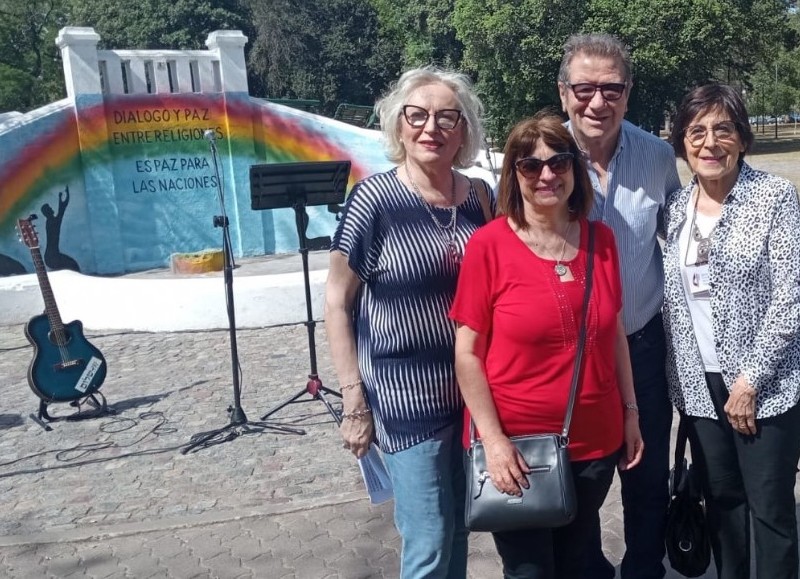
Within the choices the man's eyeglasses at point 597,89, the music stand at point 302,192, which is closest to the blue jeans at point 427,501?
the man's eyeglasses at point 597,89

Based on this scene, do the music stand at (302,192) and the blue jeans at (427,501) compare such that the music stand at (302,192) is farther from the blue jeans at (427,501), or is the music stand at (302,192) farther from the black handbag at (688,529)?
the blue jeans at (427,501)

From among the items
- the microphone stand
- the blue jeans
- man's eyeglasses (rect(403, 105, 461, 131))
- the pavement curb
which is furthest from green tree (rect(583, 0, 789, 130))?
the blue jeans

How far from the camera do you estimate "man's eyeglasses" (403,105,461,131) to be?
2568 millimetres

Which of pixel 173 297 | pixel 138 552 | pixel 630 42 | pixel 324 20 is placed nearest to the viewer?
pixel 138 552

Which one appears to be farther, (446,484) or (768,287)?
(768,287)

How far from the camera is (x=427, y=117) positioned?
2.57 metres

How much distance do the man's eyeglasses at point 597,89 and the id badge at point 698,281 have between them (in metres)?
0.66

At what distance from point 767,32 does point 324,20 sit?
67.1 feet

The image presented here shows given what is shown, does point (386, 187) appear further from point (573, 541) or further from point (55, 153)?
point (55, 153)

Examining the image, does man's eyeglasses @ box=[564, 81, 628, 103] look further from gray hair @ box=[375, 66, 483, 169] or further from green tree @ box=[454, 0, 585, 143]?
green tree @ box=[454, 0, 585, 143]

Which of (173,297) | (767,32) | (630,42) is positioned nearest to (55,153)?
(173,297)

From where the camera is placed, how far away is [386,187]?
2.59 metres

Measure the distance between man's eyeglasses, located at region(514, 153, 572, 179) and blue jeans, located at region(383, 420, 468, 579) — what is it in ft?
2.68

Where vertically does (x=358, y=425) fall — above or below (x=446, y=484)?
above
